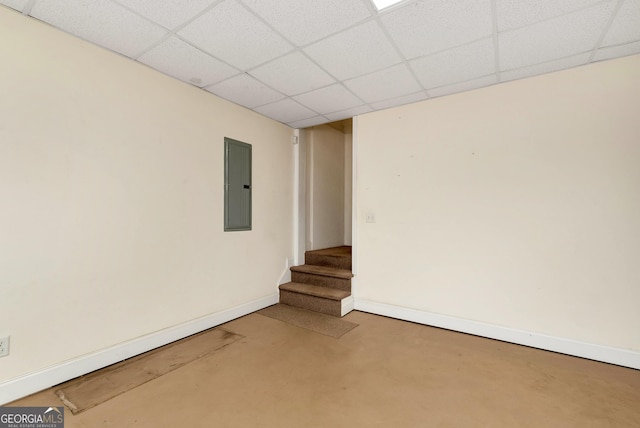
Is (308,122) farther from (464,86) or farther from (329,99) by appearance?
(464,86)

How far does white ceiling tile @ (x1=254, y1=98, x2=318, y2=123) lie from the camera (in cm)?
332

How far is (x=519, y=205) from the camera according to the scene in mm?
2721

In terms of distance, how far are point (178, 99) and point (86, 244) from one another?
1564 mm

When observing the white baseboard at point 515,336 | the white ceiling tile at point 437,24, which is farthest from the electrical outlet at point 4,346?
the white ceiling tile at point 437,24

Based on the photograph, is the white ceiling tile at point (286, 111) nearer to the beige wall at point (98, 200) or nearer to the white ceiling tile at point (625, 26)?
the beige wall at point (98, 200)

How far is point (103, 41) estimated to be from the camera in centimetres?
213

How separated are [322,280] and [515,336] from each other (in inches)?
88.6

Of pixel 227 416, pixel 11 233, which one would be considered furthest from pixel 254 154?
pixel 227 416

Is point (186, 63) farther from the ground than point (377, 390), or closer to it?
farther from the ground

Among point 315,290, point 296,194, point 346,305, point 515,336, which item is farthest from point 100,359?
point 515,336

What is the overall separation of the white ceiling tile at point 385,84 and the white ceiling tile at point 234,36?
876 mm

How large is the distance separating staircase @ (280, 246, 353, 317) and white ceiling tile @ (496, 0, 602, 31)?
2.94 metres

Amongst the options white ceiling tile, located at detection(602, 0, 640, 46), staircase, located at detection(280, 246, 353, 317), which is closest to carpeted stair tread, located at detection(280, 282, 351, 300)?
staircase, located at detection(280, 246, 353, 317)

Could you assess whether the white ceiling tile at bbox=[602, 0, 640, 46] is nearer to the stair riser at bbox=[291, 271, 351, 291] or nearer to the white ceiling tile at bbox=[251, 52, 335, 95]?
the white ceiling tile at bbox=[251, 52, 335, 95]
